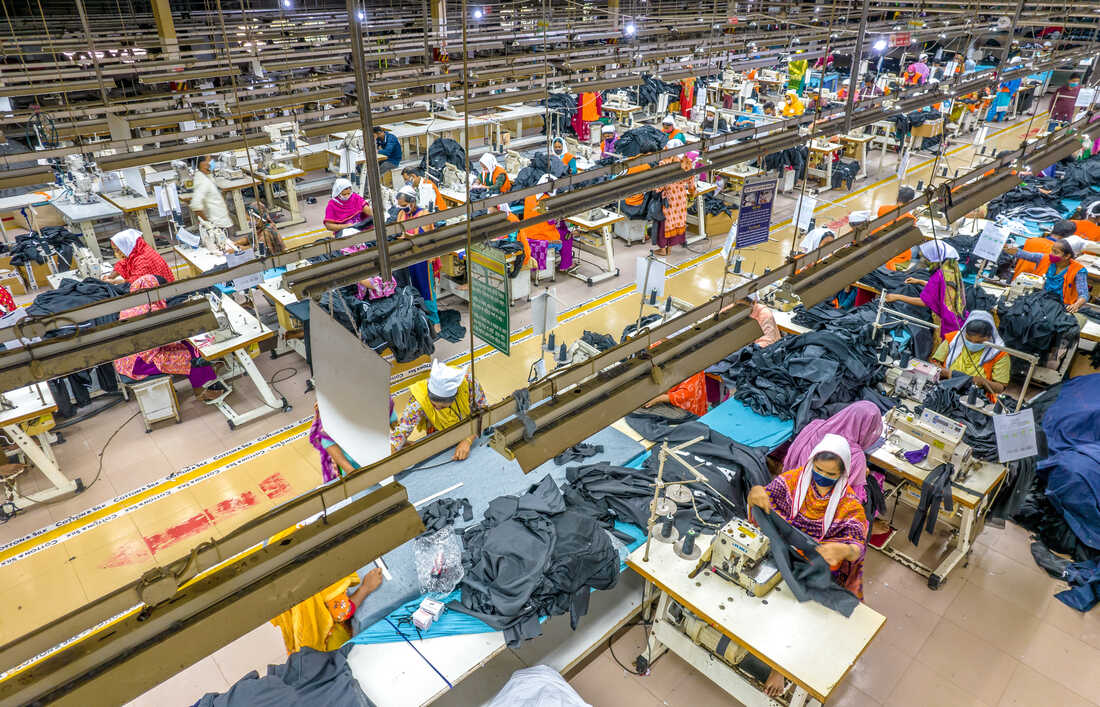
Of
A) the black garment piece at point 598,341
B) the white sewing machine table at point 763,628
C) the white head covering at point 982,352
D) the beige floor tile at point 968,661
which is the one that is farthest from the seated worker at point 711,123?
the white sewing machine table at point 763,628

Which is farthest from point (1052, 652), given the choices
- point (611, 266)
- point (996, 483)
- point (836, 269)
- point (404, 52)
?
point (404, 52)

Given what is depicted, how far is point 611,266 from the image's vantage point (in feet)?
33.4

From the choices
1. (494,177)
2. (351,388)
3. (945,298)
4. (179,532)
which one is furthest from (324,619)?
(494,177)

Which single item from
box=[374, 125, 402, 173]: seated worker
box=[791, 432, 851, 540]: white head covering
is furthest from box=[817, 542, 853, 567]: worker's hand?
box=[374, 125, 402, 173]: seated worker

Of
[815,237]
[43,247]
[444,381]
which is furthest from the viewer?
[43,247]

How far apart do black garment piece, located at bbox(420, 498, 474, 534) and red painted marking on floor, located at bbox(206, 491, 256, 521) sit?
2235 mm

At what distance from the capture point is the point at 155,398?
22.0ft

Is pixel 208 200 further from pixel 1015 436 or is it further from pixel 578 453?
Result: pixel 1015 436

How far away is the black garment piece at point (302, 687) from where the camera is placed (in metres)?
3.24

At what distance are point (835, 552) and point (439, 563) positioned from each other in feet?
7.89

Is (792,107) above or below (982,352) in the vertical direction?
above

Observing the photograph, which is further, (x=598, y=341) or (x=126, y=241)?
(x=126, y=241)

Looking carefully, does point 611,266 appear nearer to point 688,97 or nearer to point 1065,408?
point 1065,408

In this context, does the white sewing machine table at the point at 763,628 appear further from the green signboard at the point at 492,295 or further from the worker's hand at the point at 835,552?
the green signboard at the point at 492,295
